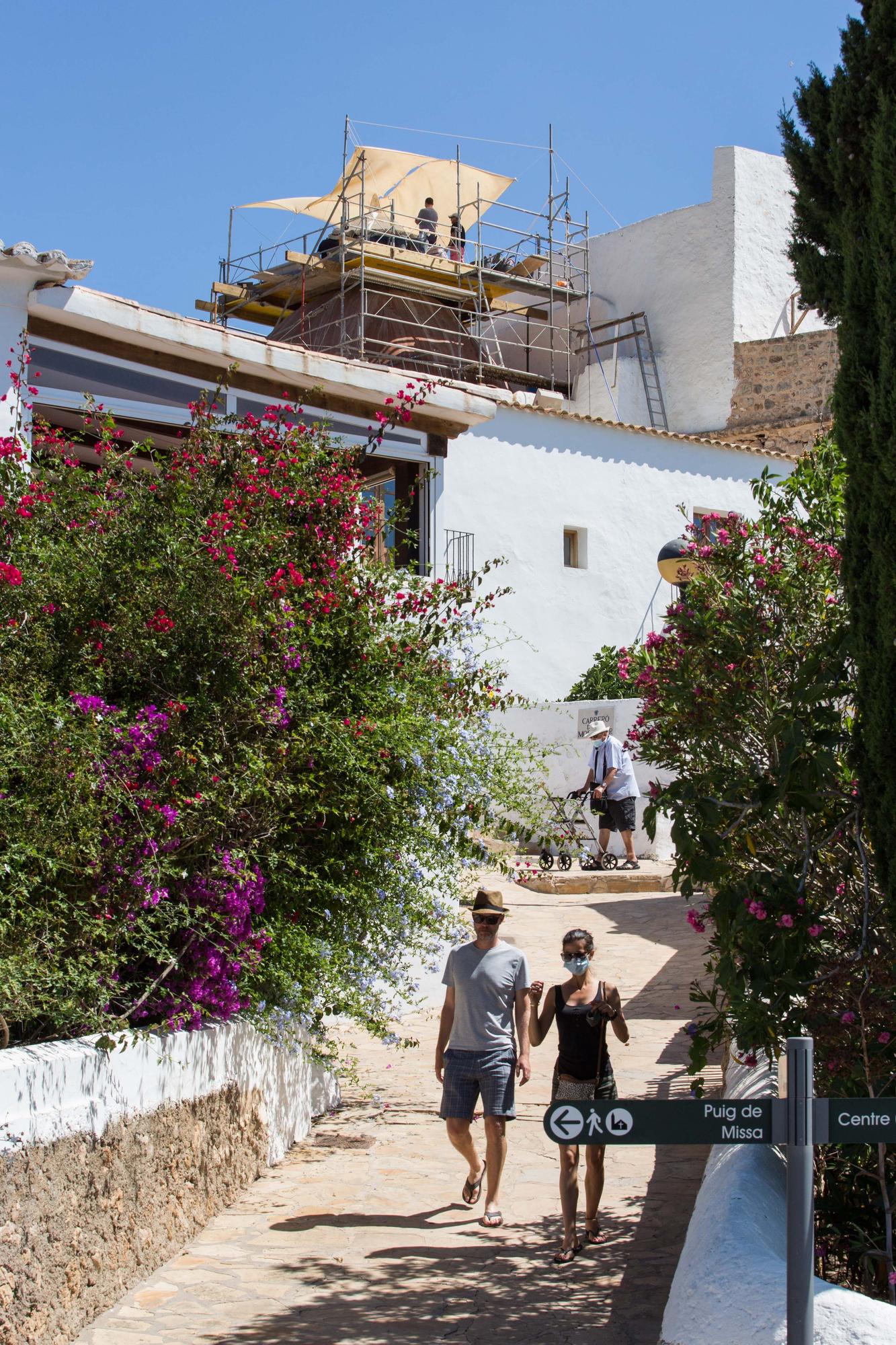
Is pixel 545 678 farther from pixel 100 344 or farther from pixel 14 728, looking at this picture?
pixel 14 728

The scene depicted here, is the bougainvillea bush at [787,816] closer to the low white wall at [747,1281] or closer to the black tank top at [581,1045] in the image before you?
the low white wall at [747,1281]

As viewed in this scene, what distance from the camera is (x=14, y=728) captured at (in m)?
5.31

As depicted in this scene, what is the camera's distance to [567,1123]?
2.78 meters

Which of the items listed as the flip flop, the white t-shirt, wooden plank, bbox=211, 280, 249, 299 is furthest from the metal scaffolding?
the flip flop

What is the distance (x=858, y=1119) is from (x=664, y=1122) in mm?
382

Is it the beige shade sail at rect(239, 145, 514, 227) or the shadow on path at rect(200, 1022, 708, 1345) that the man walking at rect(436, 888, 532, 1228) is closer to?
the shadow on path at rect(200, 1022, 708, 1345)

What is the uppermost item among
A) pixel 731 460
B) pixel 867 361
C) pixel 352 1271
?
pixel 731 460

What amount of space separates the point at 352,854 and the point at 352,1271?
2.21 m

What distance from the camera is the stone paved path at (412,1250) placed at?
505cm

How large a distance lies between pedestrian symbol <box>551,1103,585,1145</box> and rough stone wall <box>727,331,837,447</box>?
2337 cm

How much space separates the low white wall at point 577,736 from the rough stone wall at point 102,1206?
10.3m

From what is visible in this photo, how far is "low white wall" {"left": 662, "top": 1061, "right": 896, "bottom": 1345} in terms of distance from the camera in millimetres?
3312

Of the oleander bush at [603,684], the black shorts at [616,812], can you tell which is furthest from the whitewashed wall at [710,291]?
the black shorts at [616,812]

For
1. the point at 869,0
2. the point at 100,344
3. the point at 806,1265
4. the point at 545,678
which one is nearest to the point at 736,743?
the point at 869,0
